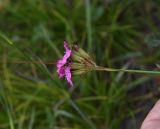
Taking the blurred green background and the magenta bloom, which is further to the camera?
the blurred green background

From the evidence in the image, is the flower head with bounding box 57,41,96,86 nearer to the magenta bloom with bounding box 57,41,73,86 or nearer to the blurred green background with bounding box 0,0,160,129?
the magenta bloom with bounding box 57,41,73,86

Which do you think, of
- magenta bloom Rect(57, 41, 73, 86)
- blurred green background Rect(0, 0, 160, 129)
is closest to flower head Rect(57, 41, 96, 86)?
magenta bloom Rect(57, 41, 73, 86)

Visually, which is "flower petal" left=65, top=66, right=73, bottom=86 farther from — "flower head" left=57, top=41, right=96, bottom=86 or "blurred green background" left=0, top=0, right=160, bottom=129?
"blurred green background" left=0, top=0, right=160, bottom=129

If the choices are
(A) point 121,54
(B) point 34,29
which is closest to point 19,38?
(B) point 34,29

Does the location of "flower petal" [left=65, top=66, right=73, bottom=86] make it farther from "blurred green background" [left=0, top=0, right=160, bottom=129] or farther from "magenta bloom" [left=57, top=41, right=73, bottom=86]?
"blurred green background" [left=0, top=0, right=160, bottom=129]

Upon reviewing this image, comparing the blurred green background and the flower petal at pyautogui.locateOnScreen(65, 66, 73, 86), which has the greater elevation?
the blurred green background

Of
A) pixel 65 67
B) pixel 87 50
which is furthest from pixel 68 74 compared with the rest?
pixel 87 50

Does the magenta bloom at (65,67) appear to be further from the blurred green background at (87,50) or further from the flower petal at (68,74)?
the blurred green background at (87,50)

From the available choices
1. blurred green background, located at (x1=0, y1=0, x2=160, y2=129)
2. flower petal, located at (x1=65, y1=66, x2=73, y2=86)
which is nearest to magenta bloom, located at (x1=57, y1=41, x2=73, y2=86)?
flower petal, located at (x1=65, y1=66, x2=73, y2=86)

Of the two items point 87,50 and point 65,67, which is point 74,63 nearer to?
point 65,67
